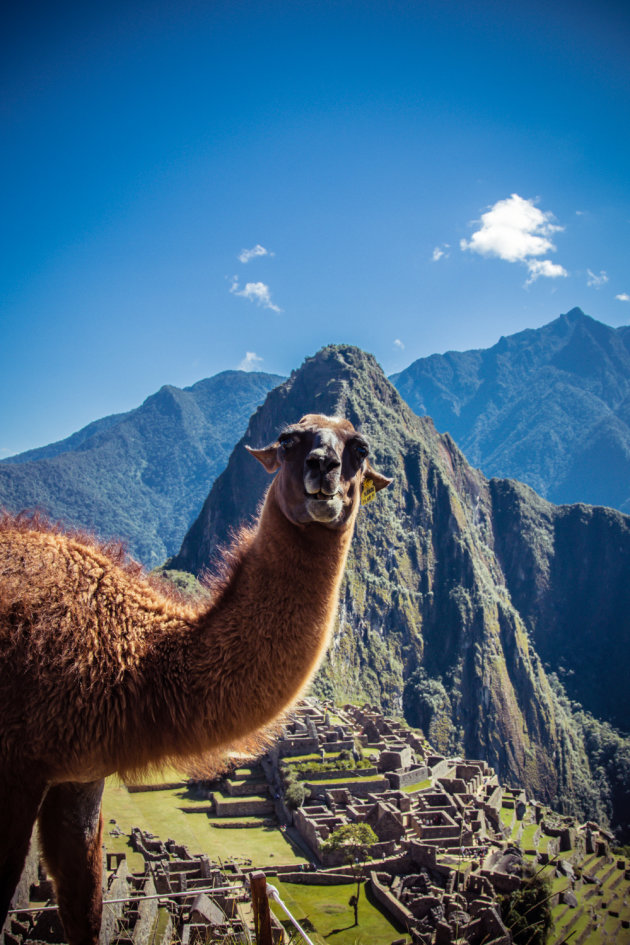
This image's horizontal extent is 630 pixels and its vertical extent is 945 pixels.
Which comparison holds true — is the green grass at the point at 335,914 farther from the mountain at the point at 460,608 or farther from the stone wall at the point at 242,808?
the mountain at the point at 460,608

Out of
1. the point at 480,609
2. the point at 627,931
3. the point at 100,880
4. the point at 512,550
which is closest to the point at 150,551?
the point at 480,609

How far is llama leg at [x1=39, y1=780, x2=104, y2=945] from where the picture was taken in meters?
2.93

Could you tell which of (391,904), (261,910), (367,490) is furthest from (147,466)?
(261,910)

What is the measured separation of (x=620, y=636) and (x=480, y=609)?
4070cm

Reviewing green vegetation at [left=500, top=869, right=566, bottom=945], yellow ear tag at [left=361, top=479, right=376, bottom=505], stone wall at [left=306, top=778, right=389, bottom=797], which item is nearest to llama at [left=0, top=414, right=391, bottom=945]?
yellow ear tag at [left=361, top=479, right=376, bottom=505]

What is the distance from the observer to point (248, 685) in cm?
267

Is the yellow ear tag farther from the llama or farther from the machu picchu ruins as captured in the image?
the machu picchu ruins

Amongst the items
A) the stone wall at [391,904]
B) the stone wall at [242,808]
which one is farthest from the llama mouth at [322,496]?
the stone wall at [242,808]

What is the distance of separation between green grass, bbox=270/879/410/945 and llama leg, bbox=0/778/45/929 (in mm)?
16132

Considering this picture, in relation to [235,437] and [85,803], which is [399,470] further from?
[85,803]

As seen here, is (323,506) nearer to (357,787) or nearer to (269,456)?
(269,456)

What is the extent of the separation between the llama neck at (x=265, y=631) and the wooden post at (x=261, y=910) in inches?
36.3

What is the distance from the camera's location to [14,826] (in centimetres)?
244

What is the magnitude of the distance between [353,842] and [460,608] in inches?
3412
